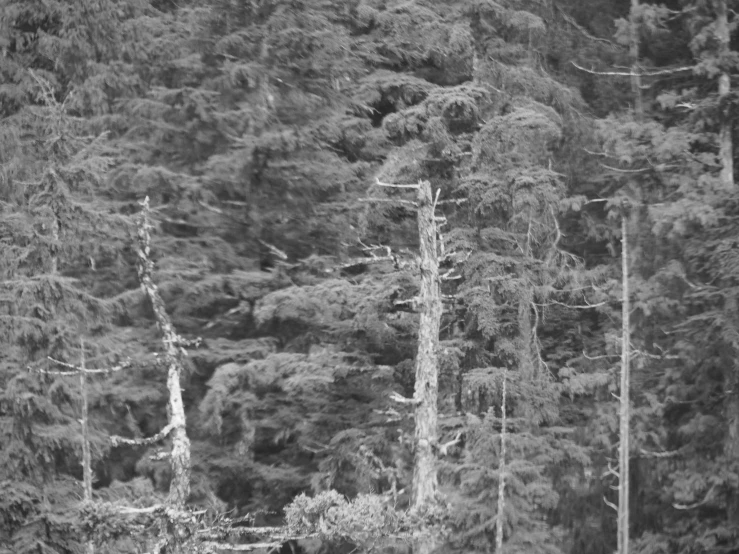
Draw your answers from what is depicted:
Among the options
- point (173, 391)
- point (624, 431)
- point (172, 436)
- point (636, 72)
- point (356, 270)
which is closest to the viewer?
point (172, 436)

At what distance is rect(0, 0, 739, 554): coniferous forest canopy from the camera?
1275cm

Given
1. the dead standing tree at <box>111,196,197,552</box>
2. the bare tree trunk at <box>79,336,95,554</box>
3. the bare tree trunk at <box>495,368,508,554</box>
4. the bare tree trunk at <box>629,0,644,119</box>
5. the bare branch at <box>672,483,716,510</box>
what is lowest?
the bare branch at <box>672,483,716,510</box>

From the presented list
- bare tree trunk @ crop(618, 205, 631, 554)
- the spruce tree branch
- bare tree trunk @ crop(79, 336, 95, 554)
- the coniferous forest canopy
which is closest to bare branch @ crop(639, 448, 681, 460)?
the coniferous forest canopy

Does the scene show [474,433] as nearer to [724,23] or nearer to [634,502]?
[634,502]

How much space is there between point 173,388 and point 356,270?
6.91m

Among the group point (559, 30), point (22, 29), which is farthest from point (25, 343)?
point (559, 30)

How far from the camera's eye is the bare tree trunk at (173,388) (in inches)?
369

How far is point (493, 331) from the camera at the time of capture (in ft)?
44.9

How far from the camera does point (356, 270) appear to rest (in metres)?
16.2

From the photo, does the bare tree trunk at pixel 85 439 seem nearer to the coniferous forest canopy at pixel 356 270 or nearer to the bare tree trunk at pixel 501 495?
the coniferous forest canopy at pixel 356 270

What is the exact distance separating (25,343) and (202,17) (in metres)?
7.14

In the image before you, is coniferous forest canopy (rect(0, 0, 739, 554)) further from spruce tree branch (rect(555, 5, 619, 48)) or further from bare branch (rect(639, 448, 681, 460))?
spruce tree branch (rect(555, 5, 619, 48))

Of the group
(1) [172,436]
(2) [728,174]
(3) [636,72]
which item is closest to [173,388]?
(1) [172,436]

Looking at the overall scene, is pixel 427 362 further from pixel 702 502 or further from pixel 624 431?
pixel 702 502
